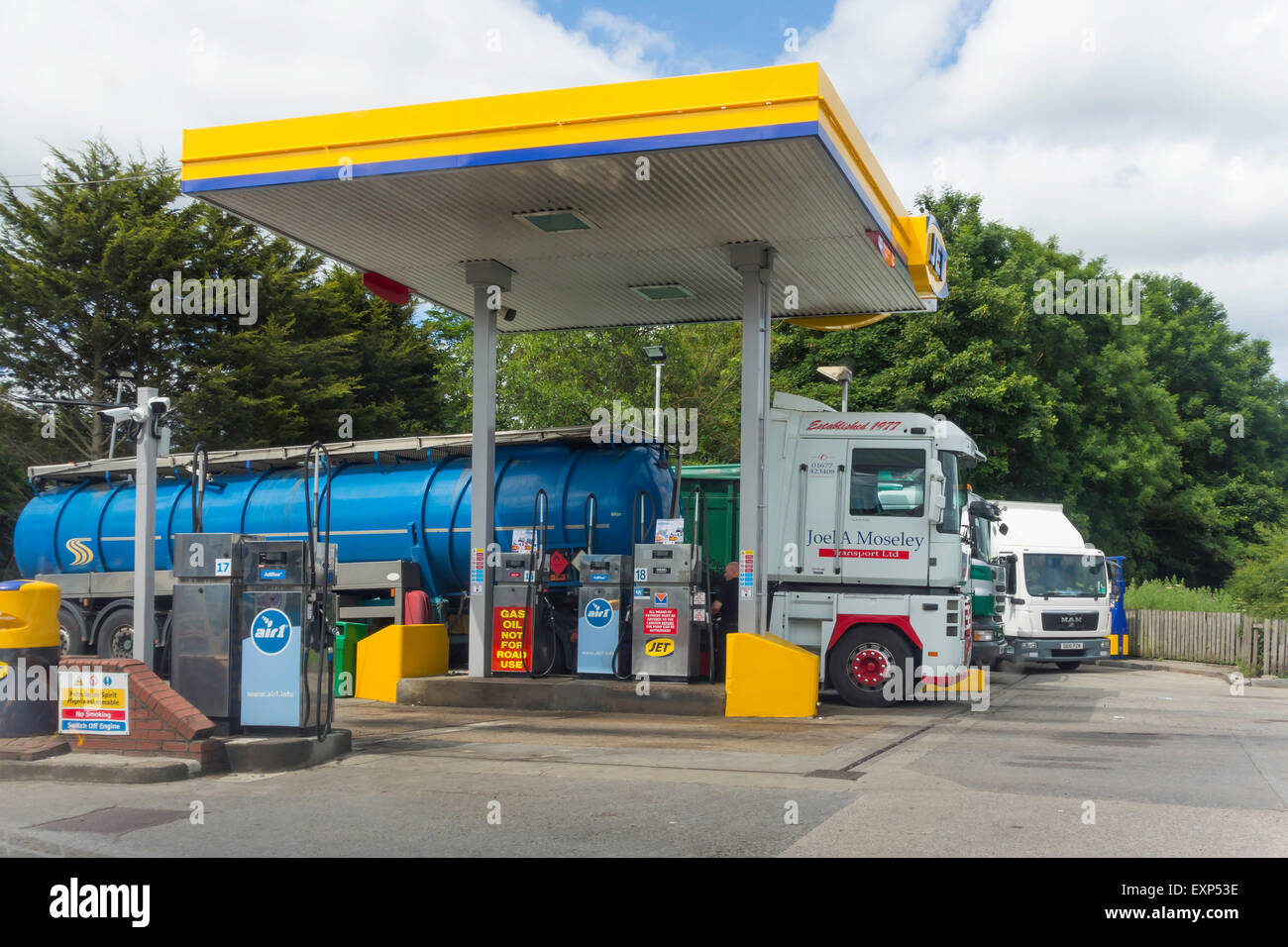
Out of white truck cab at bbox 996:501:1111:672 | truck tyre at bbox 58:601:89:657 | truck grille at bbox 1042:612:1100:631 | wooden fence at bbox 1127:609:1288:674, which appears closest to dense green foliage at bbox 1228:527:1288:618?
wooden fence at bbox 1127:609:1288:674

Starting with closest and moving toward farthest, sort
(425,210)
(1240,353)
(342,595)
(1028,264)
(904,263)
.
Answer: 1. (425,210)
2. (904,263)
3. (342,595)
4. (1028,264)
5. (1240,353)

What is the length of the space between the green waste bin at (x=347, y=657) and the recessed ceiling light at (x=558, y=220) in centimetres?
612

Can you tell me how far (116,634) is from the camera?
16922 mm

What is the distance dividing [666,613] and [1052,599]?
12.7 meters

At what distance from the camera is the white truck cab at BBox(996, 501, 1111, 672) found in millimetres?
23375

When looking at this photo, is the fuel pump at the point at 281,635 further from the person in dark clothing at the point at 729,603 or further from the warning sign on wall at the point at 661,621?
the person in dark clothing at the point at 729,603

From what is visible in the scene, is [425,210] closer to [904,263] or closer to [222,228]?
[904,263]

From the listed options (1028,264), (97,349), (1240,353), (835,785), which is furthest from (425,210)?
(1240,353)

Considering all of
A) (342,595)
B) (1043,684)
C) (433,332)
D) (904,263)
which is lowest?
(1043,684)

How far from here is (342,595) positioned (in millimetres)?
16250

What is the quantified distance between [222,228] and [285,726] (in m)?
22.8

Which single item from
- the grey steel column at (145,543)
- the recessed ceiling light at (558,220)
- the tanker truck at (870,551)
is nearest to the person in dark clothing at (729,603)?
the tanker truck at (870,551)

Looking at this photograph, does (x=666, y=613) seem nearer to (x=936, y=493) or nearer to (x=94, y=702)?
(x=936, y=493)

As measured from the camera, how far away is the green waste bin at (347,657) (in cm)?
1570
